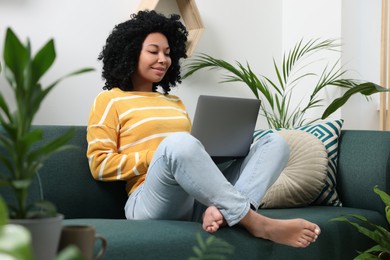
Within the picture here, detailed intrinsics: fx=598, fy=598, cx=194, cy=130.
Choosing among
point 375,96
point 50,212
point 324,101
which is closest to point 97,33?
point 324,101

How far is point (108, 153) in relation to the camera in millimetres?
1982

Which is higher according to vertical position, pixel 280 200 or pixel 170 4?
pixel 170 4

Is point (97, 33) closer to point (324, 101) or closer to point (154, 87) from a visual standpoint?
point (154, 87)

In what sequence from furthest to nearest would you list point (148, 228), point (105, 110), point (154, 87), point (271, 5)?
1. point (271, 5)
2. point (154, 87)
3. point (105, 110)
4. point (148, 228)

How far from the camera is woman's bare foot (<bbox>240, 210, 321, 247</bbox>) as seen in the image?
1.77 m

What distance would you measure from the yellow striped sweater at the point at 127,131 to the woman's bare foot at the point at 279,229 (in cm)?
41

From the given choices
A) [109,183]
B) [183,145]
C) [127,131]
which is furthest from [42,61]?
[109,183]

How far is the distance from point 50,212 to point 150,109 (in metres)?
1.45

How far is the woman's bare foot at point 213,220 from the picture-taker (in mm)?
1701

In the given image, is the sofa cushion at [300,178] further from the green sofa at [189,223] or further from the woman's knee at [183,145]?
the woman's knee at [183,145]

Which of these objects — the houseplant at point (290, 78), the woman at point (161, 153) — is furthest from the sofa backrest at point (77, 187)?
the houseplant at point (290, 78)

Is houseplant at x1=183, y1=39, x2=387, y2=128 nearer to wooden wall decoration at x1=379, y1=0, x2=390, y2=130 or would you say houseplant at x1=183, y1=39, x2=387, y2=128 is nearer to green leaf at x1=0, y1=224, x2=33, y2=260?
wooden wall decoration at x1=379, y1=0, x2=390, y2=130

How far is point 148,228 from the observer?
166 cm

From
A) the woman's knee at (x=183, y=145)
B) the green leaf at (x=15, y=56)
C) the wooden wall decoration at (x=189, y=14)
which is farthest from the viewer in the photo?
the wooden wall decoration at (x=189, y=14)
